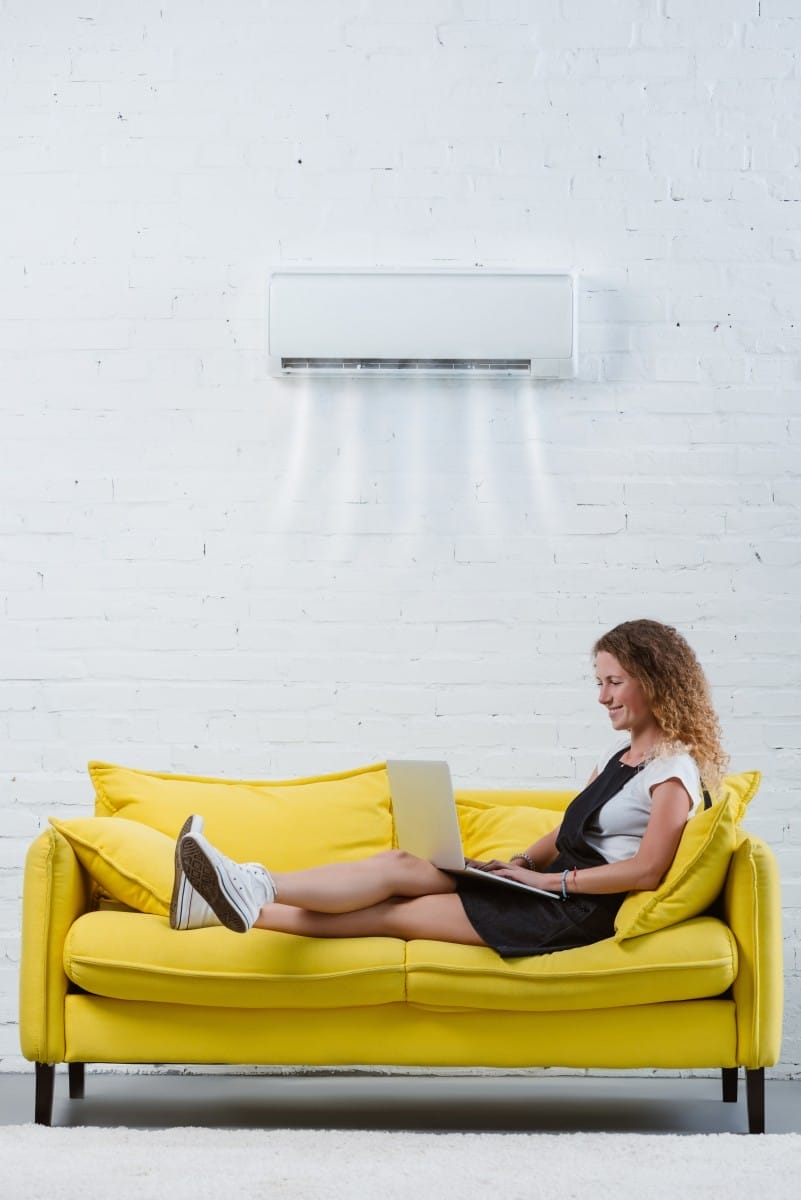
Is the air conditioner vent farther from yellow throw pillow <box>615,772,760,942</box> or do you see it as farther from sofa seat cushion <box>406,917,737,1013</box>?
sofa seat cushion <box>406,917,737,1013</box>

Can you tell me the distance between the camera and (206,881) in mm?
2473

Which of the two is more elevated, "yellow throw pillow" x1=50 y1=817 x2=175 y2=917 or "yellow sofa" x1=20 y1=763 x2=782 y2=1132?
"yellow throw pillow" x1=50 y1=817 x2=175 y2=917

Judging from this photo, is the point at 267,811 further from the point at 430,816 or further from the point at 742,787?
the point at 742,787

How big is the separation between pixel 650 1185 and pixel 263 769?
1691 mm

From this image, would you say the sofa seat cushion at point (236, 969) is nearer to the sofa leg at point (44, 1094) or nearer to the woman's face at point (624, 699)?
the sofa leg at point (44, 1094)

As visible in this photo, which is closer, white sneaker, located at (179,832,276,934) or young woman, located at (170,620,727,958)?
white sneaker, located at (179,832,276,934)

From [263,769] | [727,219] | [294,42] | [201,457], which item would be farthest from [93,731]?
[727,219]

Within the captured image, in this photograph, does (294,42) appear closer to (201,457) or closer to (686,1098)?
(201,457)

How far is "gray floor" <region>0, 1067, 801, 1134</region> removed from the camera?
2785mm

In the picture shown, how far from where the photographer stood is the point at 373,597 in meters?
3.64

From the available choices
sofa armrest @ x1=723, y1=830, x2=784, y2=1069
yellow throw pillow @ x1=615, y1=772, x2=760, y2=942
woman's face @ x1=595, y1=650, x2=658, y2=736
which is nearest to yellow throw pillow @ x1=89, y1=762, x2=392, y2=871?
woman's face @ x1=595, y1=650, x2=658, y2=736

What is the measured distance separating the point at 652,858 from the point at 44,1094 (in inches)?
53.2

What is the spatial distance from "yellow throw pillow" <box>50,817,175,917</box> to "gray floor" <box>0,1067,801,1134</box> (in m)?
0.47

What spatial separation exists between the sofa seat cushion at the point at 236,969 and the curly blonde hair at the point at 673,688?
0.76 m
